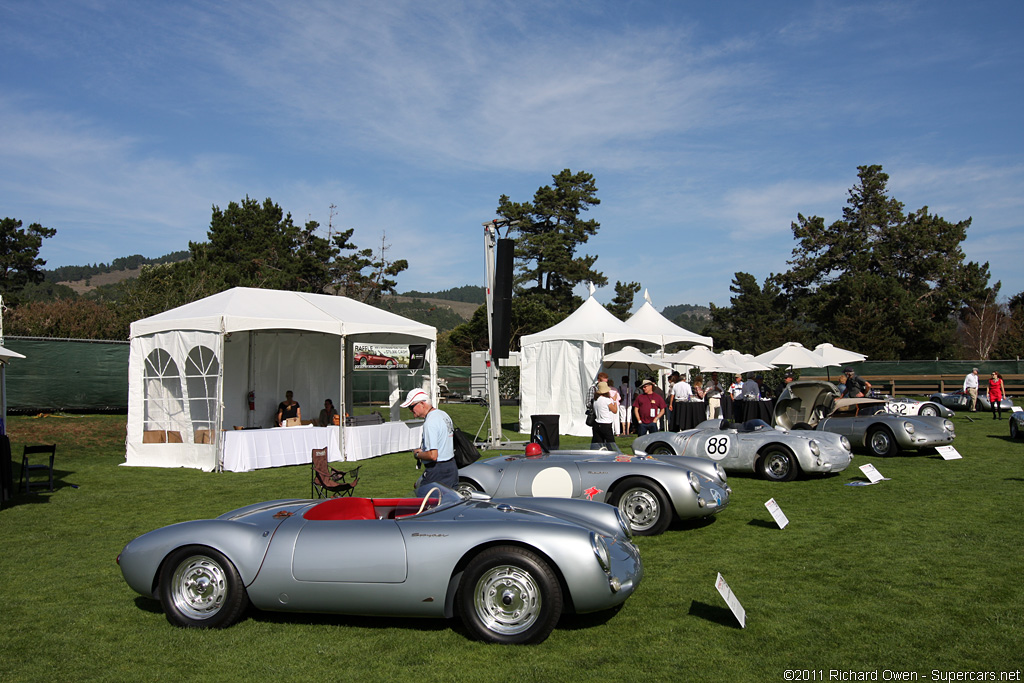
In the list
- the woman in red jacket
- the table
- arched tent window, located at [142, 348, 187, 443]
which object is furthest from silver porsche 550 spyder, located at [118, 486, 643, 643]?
the woman in red jacket

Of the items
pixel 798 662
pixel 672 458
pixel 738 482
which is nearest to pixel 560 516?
pixel 798 662

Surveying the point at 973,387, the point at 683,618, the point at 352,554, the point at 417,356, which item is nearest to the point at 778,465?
the point at 683,618

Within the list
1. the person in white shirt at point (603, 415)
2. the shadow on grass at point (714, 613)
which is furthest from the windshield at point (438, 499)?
the person in white shirt at point (603, 415)

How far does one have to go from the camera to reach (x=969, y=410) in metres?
27.5

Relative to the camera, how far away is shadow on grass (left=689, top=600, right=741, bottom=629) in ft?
16.3

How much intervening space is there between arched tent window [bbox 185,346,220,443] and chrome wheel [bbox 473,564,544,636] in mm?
11476

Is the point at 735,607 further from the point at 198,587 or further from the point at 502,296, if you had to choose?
the point at 502,296

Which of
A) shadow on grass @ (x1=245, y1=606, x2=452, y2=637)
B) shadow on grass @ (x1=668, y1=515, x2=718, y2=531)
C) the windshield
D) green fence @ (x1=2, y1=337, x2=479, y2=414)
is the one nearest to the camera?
shadow on grass @ (x1=245, y1=606, x2=452, y2=637)

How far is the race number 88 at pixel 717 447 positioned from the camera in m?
11.9

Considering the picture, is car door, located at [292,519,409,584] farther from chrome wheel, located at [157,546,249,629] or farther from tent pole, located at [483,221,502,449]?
tent pole, located at [483,221,502,449]

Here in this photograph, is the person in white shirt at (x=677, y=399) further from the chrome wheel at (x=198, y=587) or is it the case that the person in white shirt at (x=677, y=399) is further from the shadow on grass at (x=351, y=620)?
the chrome wheel at (x=198, y=587)

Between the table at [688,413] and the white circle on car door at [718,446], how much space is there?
840cm

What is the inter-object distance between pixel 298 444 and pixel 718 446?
8.54 m

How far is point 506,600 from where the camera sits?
181 inches
